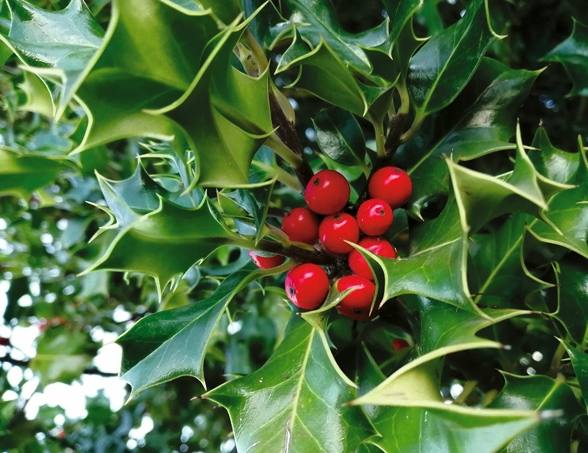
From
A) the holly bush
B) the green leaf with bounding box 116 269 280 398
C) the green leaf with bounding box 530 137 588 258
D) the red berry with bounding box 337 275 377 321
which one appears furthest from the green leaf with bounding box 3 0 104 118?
the green leaf with bounding box 530 137 588 258

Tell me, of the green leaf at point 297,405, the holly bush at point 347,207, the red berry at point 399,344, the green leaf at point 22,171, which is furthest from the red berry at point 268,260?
the green leaf at point 22,171

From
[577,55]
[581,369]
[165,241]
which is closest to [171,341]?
[165,241]

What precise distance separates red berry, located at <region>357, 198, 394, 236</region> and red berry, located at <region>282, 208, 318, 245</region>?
69 mm

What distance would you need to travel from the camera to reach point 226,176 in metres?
0.54

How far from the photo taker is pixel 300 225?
0.69 metres

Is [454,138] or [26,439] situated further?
[26,439]

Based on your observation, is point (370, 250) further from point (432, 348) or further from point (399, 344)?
point (399, 344)

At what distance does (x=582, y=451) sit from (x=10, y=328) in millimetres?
1543

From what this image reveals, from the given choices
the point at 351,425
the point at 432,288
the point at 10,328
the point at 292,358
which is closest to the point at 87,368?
the point at 10,328

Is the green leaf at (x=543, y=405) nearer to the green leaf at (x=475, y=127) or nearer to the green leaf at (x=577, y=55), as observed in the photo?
the green leaf at (x=475, y=127)

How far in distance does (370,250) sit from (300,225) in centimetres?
10

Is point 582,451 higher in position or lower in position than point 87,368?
higher

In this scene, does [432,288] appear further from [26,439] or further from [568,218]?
[26,439]

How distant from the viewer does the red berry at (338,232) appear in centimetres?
65
